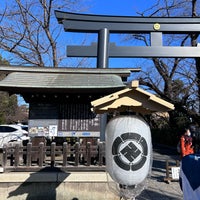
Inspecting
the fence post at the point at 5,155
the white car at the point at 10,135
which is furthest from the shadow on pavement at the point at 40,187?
the white car at the point at 10,135

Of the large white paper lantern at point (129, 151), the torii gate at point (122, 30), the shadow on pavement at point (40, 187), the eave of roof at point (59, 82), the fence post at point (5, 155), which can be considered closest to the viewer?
the large white paper lantern at point (129, 151)

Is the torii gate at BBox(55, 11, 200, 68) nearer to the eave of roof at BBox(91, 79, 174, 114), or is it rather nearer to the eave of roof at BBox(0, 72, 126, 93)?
the eave of roof at BBox(0, 72, 126, 93)

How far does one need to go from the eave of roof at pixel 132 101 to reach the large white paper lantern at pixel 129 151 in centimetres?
24

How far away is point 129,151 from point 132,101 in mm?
769

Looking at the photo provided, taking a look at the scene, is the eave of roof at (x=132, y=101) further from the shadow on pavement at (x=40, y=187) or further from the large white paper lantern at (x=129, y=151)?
the shadow on pavement at (x=40, y=187)

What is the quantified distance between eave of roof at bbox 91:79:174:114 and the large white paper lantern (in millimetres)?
239

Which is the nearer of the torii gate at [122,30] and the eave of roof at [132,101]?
the eave of roof at [132,101]

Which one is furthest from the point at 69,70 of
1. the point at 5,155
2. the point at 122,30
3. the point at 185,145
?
the point at 185,145

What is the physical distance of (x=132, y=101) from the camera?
179 inches

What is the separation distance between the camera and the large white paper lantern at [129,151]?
4438 mm

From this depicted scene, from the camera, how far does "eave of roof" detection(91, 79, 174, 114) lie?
4449 millimetres

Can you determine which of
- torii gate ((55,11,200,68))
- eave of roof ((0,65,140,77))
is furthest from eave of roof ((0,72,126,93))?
torii gate ((55,11,200,68))

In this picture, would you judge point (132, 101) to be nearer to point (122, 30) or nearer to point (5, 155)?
point (5, 155)

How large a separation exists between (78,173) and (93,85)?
2.51 meters
